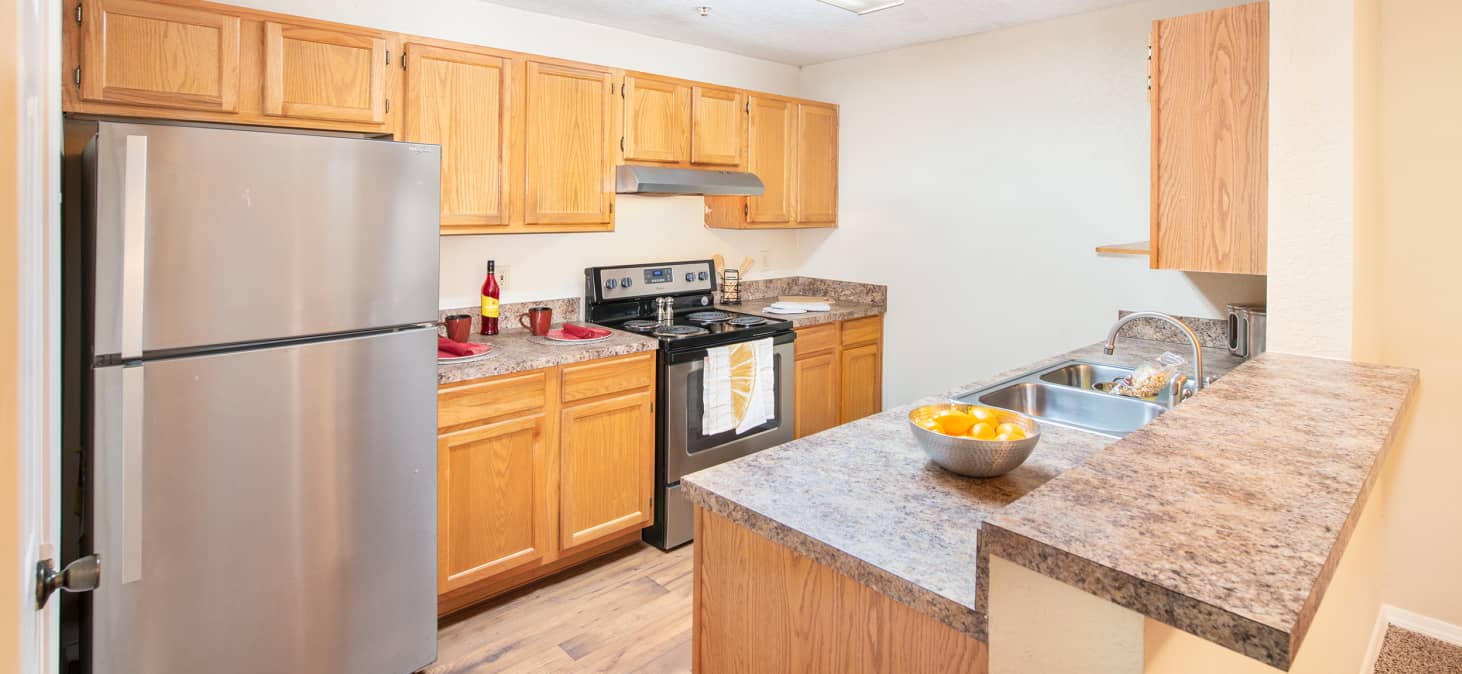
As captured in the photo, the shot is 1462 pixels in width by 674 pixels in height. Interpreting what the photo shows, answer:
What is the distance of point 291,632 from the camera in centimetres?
197

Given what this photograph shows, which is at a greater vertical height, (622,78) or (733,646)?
(622,78)

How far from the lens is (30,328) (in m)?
0.78

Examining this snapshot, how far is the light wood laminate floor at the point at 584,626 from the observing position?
2.35m

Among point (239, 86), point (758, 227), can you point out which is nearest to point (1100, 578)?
point (239, 86)

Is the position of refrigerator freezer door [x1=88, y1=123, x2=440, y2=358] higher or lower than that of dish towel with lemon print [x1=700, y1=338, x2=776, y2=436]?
higher

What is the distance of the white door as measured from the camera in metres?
0.61

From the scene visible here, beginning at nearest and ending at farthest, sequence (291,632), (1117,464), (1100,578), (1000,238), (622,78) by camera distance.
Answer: (1100,578) < (1117,464) < (291,632) < (622,78) < (1000,238)

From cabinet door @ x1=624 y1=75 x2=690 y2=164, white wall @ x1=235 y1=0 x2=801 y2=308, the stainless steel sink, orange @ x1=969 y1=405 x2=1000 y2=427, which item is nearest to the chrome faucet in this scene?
the stainless steel sink

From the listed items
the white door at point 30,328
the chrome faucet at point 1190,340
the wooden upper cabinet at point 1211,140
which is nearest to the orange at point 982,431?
the chrome faucet at point 1190,340

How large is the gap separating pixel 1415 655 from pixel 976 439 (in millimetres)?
2023

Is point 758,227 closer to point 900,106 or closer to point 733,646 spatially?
point 900,106

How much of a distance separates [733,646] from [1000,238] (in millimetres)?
2704

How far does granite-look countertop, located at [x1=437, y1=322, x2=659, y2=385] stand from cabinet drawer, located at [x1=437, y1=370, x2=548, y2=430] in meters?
0.04

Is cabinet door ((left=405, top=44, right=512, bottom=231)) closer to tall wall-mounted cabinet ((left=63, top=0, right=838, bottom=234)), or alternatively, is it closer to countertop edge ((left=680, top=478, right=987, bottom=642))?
tall wall-mounted cabinet ((left=63, top=0, right=838, bottom=234))
